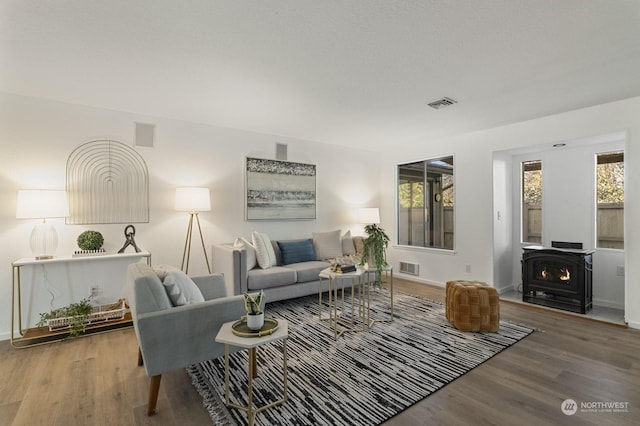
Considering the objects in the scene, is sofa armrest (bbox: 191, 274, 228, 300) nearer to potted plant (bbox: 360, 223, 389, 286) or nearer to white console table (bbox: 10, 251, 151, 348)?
white console table (bbox: 10, 251, 151, 348)

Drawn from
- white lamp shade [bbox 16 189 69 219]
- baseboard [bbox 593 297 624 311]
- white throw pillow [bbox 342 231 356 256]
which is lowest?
baseboard [bbox 593 297 624 311]

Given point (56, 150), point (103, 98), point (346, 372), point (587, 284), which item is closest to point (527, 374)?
point (346, 372)

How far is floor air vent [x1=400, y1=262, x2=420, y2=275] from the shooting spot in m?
5.47

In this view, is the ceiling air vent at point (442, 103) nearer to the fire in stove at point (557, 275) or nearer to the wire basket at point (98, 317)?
the fire in stove at point (557, 275)

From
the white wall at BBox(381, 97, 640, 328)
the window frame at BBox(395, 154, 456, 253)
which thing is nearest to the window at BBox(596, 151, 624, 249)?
the white wall at BBox(381, 97, 640, 328)

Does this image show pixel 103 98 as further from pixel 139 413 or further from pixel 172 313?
pixel 139 413

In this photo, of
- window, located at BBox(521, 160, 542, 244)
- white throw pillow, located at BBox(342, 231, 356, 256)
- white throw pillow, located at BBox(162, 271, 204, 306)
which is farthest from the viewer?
white throw pillow, located at BBox(342, 231, 356, 256)

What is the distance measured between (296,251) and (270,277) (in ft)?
2.64

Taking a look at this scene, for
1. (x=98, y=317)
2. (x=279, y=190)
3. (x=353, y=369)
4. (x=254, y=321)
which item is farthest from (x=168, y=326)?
(x=279, y=190)

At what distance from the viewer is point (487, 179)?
4.54 meters

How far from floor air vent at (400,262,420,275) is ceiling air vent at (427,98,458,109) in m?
2.90

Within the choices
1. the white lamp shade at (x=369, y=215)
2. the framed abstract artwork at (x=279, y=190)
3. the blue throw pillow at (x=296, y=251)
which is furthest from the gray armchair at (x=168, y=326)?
the white lamp shade at (x=369, y=215)

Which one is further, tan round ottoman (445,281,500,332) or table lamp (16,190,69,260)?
tan round ottoman (445,281,500,332)

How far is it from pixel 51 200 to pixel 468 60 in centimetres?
395
